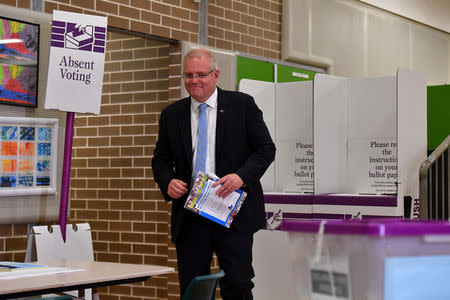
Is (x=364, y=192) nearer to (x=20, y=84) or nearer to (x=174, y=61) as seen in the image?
(x=174, y=61)

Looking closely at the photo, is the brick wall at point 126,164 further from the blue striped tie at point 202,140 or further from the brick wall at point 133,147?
the blue striped tie at point 202,140

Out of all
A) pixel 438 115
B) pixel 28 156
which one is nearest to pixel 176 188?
pixel 28 156

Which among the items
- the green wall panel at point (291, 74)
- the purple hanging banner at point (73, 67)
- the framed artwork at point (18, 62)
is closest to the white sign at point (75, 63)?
the purple hanging banner at point (73, 67)

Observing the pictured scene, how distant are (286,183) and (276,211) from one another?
0.92 feet

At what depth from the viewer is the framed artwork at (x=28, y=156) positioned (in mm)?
4098

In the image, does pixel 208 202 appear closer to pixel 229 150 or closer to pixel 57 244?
pixel 229 150

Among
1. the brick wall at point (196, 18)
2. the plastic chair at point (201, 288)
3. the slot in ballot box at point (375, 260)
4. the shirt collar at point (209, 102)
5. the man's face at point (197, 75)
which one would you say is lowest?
the plastic chair at point (201, 288)

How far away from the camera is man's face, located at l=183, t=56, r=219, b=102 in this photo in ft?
10.8

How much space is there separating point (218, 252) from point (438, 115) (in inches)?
129

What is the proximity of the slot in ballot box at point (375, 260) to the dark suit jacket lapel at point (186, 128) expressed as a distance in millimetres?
2409

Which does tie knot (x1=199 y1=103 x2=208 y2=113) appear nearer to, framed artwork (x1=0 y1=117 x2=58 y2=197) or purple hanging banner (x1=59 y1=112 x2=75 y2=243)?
purple hanging banner (x1=59 y1=112 x2=75 y2=243)

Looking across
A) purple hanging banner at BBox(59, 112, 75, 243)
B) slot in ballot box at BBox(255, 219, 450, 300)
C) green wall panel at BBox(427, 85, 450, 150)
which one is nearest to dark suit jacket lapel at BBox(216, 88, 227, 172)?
purple hanging banner at BBox(59, 112, 75, 243)

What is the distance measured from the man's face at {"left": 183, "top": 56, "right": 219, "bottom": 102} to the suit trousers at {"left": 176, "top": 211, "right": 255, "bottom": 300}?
0.57 metres

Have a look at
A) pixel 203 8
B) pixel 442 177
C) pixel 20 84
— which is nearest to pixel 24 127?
pixel 20 84
